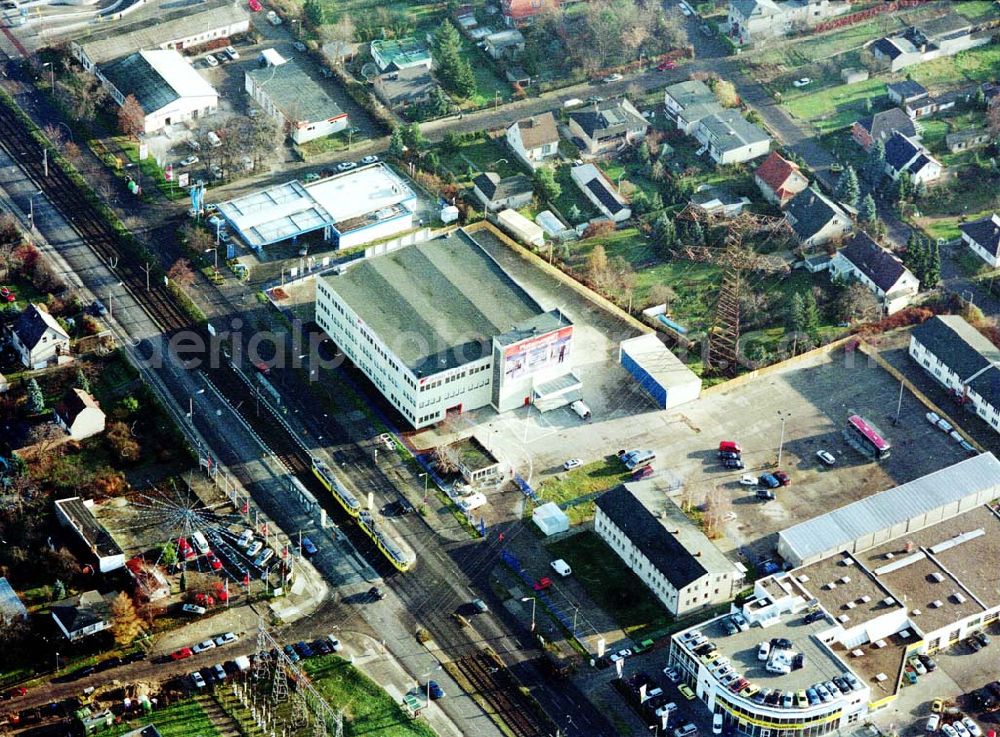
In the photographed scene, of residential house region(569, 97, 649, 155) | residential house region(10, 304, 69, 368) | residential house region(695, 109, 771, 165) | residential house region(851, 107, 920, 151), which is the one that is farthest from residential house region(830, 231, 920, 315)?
residential house region(10, 304, 69, 368)

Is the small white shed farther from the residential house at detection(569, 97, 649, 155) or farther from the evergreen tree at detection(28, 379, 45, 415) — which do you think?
the residential house at detection(569, 97, 649, 155)

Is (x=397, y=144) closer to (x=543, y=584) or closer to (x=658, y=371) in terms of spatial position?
(x=658, y=371)

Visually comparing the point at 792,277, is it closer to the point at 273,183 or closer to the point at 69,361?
the point at 273,183

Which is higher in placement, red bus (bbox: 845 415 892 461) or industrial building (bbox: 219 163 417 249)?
industrial building (bbox: 219 163 417 249)

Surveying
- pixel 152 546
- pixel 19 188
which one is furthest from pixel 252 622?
pixel 19 188

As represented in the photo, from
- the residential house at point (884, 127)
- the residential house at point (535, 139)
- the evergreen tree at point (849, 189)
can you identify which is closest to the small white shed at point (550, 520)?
the residential house at point (535, 139)

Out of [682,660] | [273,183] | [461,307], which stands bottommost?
[682,660]

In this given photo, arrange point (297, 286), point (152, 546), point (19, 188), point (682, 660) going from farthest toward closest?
point (19, 188) → point (297, 286) → point (152, 546) → point (682, 660)
